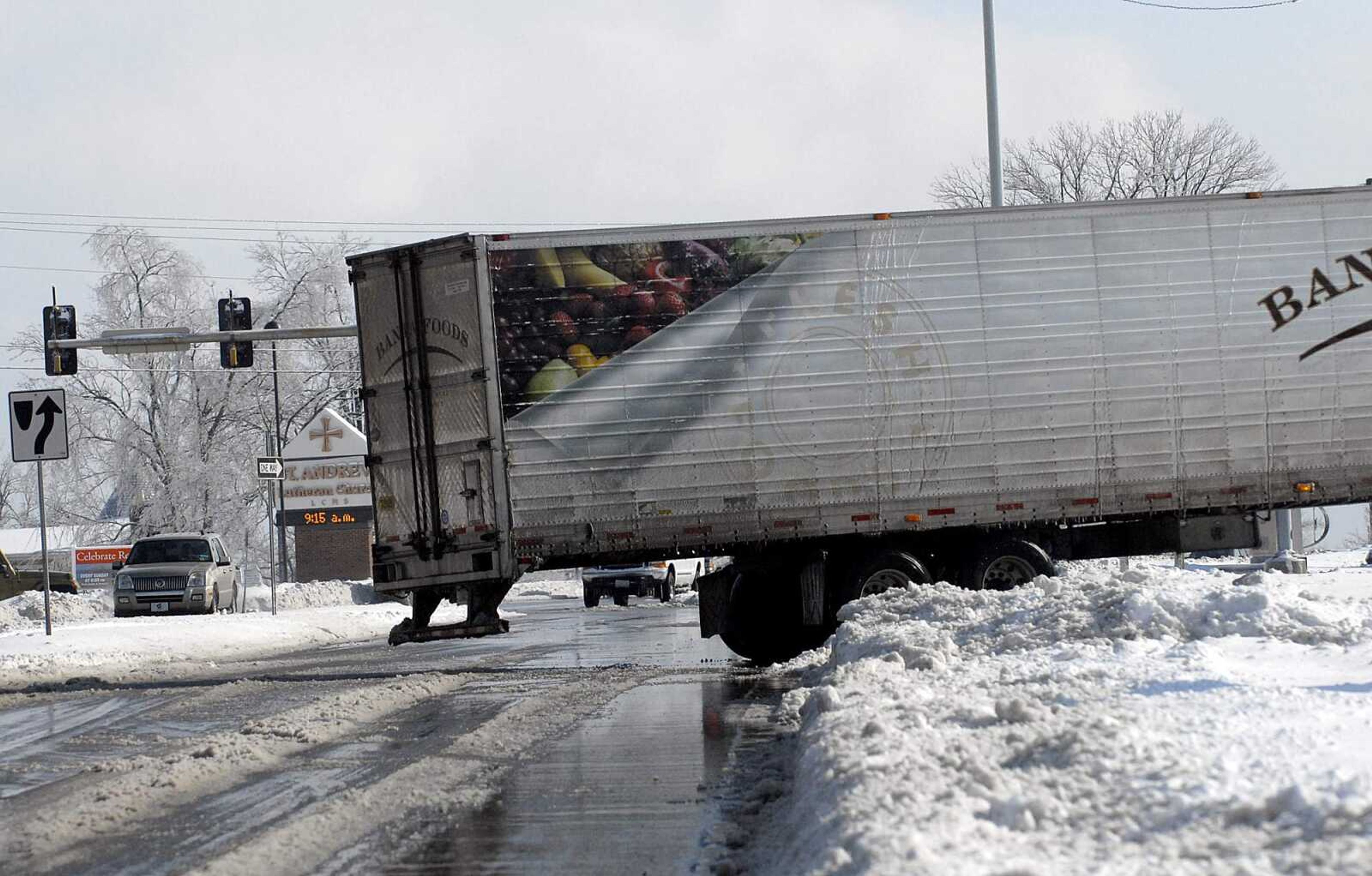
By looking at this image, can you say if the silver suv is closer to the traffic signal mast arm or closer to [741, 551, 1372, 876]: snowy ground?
the traffic signal mast arm

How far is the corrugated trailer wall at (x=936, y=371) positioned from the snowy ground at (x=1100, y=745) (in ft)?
13.3

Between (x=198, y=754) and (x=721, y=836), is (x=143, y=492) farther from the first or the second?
(x=721, y=836)

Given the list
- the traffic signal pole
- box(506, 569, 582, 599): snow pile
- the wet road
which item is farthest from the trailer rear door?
box(506, 569, 582, 599): snow pile

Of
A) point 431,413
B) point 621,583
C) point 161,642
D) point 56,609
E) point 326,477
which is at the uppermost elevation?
point 326,477

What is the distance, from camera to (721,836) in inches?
276

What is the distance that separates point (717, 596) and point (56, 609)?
85.1 feet

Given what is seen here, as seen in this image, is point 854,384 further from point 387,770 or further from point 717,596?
point 387,770

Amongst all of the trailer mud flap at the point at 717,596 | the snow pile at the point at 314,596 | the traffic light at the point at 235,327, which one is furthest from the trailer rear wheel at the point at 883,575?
the snow pile at the point at 314,596

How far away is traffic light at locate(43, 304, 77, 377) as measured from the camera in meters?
27.6

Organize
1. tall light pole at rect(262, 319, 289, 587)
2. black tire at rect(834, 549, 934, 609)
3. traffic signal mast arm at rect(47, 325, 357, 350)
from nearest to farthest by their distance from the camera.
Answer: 1. black tire at rect(834, 549, 934, 609)
2. traffic signal mast arm at rect(47, 325, 357, 350)
3. tall light pole at rect(262, 319, 289, 587)

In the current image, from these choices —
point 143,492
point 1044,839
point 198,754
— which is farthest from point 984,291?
point 143,492

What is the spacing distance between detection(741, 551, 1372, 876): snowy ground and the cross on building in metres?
40.1

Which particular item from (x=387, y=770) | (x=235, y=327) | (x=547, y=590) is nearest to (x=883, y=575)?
(x=387, y=770)

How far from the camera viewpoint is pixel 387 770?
9180mm
